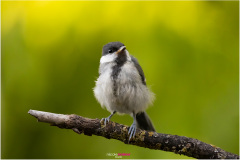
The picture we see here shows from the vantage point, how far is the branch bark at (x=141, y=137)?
121 inches

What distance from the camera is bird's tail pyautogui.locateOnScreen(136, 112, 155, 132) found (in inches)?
162

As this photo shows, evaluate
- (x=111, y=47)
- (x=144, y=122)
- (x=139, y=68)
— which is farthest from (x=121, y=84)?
(x=144, y=122)

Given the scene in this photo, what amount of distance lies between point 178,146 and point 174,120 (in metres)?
0.51

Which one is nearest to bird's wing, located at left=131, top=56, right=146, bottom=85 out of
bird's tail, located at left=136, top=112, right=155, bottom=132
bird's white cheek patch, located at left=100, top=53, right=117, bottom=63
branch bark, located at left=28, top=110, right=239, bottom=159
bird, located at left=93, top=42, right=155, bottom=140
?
bird, located at left=93, top=42, right=155, bottom=140

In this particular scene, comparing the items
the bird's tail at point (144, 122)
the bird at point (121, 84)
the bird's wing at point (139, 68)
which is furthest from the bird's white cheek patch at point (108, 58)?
the bird's tail at point (144, 122)

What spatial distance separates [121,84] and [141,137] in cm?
69

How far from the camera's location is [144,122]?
4.20 meters

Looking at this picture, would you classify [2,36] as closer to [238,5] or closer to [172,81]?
[172,81]

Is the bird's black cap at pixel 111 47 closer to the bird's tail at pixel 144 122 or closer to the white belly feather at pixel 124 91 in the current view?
the white belly feather at pixel 124 91

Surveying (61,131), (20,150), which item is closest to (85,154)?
(61,131)

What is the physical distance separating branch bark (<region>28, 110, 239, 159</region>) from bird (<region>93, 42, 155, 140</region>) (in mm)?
375


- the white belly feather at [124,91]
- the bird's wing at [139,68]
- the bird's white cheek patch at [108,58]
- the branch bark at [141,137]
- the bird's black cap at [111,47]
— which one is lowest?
the branch bark at [141,137]

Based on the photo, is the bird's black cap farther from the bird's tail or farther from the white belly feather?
the bird's tail

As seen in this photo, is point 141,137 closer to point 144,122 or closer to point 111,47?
point 144,122
